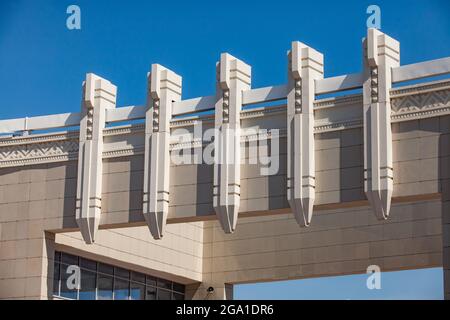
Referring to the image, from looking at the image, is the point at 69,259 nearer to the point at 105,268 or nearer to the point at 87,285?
the point at 87,285

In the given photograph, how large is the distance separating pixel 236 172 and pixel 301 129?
233 centimetres

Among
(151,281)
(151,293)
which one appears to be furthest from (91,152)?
(151,293)

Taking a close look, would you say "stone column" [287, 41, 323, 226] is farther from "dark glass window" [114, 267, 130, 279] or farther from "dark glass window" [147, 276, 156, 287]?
"dark glass window" [147, 276, 156, 287]

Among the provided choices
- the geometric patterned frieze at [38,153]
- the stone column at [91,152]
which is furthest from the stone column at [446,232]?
the geometric patterned frieze at [38,153]

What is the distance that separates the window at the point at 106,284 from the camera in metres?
35.9

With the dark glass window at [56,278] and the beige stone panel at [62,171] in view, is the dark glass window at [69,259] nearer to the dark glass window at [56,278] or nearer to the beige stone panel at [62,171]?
the dark glass window at [56,278]

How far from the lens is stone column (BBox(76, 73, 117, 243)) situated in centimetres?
3178

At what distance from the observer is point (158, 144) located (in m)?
31.3

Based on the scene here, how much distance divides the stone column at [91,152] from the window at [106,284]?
4.31 meters

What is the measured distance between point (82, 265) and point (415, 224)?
1186 cm

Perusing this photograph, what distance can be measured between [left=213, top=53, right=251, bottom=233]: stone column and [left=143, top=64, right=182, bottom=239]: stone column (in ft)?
5.48
